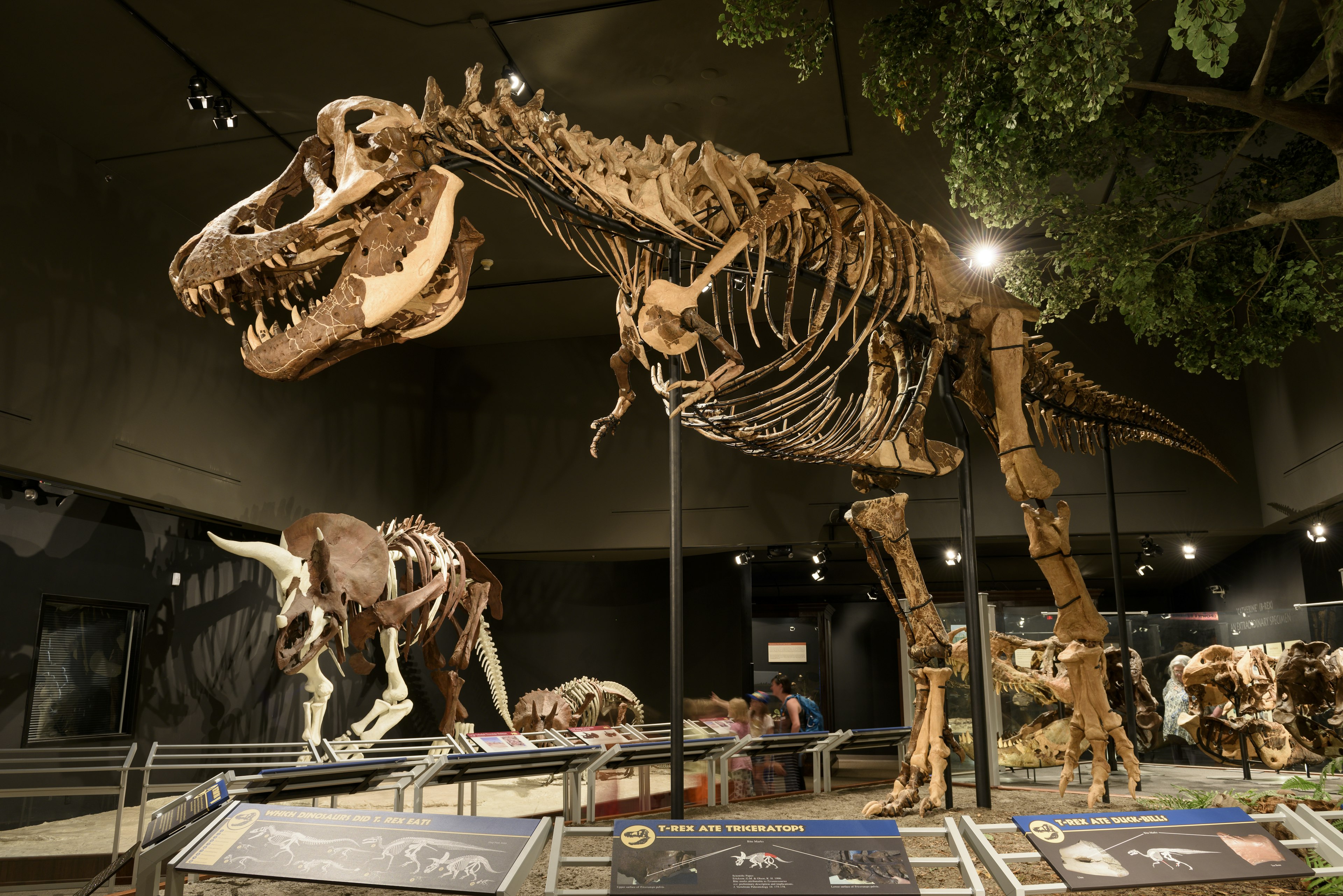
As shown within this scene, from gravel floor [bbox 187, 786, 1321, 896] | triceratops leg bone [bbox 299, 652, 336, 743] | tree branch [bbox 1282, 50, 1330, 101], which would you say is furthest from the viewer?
triceratops leg bone [bbox 299, 652, 336, 743]

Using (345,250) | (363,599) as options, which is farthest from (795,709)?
(345,250)

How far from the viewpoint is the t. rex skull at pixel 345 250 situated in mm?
3092

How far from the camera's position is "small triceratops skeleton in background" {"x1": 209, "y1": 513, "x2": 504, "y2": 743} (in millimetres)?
6965

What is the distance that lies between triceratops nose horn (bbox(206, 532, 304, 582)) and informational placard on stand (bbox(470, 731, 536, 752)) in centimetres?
249

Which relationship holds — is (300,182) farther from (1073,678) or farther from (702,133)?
(1073,678)

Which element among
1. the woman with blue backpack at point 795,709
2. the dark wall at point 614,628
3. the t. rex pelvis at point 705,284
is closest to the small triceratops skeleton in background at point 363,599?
the dark wall at point 614,628

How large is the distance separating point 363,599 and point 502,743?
2.27 meters

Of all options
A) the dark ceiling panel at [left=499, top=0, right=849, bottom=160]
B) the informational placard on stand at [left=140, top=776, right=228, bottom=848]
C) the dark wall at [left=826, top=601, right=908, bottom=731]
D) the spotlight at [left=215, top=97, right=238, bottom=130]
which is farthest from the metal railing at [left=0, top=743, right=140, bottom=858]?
the dark wall at [left=826, top=601, right=908, bottom=731]

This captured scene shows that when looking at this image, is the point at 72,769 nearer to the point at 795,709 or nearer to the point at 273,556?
the point at 273,556

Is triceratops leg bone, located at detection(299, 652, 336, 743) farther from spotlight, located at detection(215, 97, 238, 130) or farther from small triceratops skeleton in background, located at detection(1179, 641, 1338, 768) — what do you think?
small triceratops skeleton in background, located at detection(1179, 641, 1338, 768)

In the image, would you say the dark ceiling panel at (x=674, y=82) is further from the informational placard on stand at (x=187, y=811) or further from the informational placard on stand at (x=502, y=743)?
the informational placard on stand at (x=187, y=811)

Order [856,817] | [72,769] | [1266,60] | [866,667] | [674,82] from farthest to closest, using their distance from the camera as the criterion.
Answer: [866,667]
[674,82]
[856,817]
[72,769]
[1266,60]

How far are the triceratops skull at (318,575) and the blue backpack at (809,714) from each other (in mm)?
5140

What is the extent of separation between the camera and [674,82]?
6.52m
